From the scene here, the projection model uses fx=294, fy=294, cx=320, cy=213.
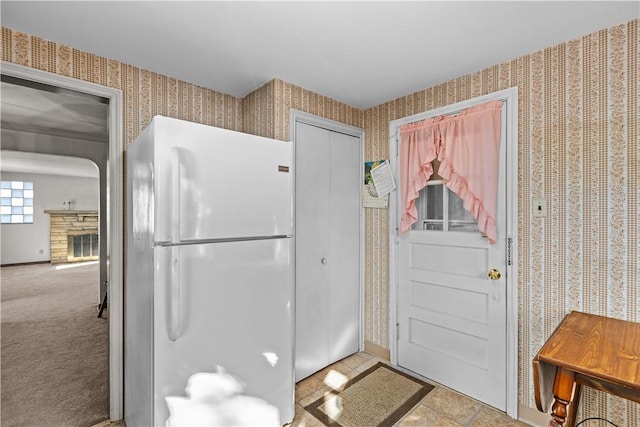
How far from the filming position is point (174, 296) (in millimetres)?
1354

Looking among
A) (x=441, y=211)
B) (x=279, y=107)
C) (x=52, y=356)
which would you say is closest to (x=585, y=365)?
(x=441, y=211)

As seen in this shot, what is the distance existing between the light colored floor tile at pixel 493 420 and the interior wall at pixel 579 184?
0.14 m

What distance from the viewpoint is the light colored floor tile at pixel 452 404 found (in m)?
1.94

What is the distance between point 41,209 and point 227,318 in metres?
7.29

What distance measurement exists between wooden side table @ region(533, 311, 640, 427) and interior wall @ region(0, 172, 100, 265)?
7.47 metres

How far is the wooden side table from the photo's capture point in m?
1.07

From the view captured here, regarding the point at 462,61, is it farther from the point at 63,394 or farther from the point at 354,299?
the point at 63,394

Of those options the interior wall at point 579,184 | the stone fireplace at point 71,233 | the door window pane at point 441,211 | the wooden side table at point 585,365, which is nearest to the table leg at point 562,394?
the wooden side table at point 585,365

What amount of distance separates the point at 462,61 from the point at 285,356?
2.21m

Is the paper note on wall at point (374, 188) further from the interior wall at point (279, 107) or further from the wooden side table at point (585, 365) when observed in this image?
the wooden side table at point (585, 365)

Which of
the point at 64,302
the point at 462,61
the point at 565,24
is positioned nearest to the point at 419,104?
the point at 462,61

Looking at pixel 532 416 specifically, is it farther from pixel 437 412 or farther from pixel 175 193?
pixel 175 193

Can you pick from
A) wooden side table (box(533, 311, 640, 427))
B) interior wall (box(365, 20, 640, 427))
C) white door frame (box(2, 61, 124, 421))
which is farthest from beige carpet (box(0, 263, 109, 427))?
interior wall (box(365, 20, 640, 427))

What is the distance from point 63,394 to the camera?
2162 mm
